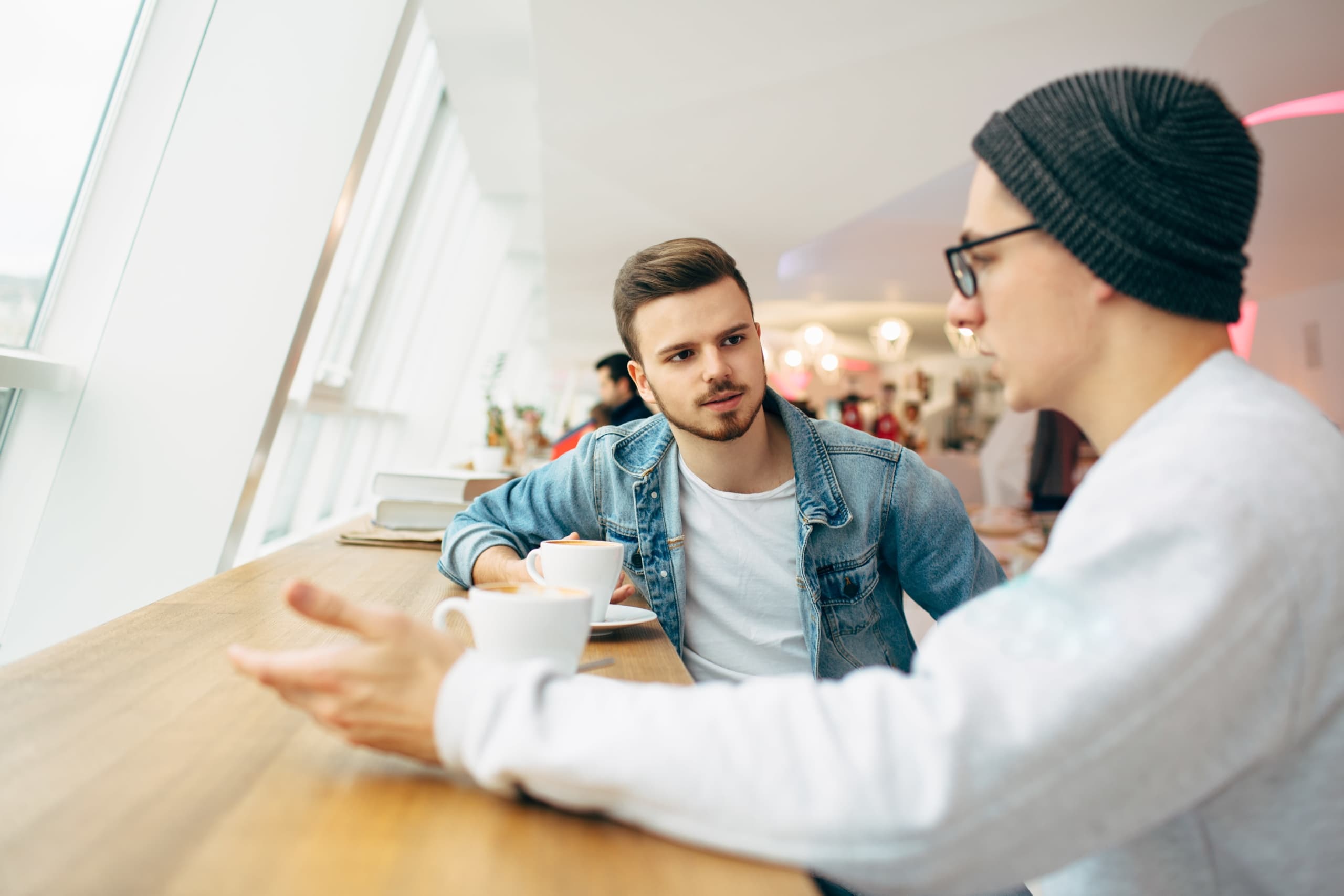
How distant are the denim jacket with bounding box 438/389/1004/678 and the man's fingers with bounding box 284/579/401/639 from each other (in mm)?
832

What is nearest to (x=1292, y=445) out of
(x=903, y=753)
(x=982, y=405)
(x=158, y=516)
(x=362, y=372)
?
(x=903, y=753)

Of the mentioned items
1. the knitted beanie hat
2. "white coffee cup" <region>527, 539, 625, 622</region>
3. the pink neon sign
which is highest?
the pink neon sign

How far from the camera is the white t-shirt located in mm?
1521

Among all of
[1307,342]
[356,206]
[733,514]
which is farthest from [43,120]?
[1307,342]

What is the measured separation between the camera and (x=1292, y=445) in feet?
1.99

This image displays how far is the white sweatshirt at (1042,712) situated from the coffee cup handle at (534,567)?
0.55m

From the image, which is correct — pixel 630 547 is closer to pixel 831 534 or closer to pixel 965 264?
pixel 831 534

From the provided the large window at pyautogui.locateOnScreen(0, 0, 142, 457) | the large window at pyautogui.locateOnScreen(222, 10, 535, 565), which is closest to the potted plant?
the large window at pyautogui.locateOnScreen(222, 10, 535, 565)

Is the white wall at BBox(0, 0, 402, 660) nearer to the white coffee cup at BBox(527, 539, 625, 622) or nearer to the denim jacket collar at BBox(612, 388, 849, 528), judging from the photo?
the denim jacket collar at BBox(612, 388, 849, 528)

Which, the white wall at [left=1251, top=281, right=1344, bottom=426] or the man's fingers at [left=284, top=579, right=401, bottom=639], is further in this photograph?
the white wall at [left=1251, top=281, right=1344, bottom=426]

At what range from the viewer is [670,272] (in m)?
1.68

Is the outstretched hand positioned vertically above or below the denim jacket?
below

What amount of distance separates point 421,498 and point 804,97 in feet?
9.16

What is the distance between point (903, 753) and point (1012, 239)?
494mm
